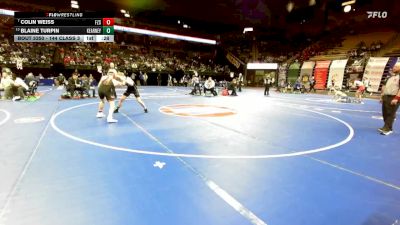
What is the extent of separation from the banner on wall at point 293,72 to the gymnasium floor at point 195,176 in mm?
26353

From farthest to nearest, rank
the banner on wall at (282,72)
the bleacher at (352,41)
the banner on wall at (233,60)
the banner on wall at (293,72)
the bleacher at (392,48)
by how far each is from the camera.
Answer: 1. the banner on wall at (233,60)
2. the banner on wall at (282,72)
3. the banner on wall at (293,72)
4. the bleacher at (352,41)
5. the bleacher at (392,48)

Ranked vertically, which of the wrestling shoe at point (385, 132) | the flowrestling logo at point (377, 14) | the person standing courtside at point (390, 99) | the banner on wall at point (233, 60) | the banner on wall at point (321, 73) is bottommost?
the wrestling shoe at point (385, 132)

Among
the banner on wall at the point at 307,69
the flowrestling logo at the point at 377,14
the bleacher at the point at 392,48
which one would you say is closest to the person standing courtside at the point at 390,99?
the bleacher at the point at 392,48

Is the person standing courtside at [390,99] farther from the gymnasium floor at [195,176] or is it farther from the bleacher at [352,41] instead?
the bleacher at [352,41]

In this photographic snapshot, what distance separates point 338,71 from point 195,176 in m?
27.2

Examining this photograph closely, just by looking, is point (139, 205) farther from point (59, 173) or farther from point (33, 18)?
point (33, 18)

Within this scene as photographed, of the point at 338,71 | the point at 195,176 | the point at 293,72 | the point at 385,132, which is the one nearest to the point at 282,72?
the point at 293,72

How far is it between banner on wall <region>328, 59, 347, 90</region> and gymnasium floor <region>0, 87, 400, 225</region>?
70.1ft

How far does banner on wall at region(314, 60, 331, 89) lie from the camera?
94.4 feet

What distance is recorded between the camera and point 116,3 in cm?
3194

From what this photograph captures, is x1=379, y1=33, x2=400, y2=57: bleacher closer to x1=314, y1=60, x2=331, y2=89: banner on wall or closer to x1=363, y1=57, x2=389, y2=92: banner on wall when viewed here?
x1=363, y1=57, x2=389, y2=92: banner on wall

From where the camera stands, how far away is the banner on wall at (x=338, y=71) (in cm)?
2681

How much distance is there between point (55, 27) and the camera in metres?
13.0

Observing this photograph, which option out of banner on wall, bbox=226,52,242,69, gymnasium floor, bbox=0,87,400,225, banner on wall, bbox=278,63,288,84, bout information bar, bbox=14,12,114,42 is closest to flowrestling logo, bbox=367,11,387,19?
banner on wall, bbox=278,63,288,84
